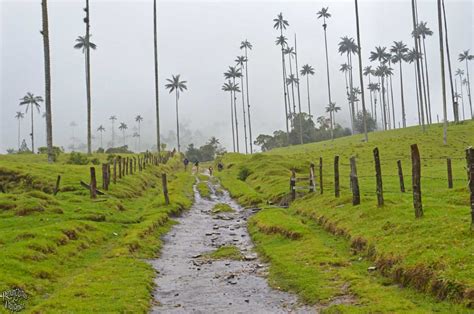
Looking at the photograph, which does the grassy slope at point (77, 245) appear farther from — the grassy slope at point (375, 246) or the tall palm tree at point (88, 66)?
the tall palm tree at point (88, 66)

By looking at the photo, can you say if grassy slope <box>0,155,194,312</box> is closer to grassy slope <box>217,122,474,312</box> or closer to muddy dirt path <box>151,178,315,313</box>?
muddy dirt path <box>151,178,315,313</box>

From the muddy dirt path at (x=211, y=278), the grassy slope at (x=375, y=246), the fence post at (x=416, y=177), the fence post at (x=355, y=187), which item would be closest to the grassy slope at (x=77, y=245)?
the muddy dirt path at (x=211, y=278)

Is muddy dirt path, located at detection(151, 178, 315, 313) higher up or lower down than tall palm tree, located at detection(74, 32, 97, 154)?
lower down

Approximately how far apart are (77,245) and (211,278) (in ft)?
22.9

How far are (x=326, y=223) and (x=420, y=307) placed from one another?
1263 cm

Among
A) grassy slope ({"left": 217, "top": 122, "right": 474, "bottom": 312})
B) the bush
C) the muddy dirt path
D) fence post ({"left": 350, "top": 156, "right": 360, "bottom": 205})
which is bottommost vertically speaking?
the muddy dirt path

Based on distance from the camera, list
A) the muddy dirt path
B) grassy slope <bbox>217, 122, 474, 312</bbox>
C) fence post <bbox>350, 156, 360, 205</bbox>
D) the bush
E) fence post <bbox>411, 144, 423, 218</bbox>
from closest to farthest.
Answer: grassy slope <bbox>217, 122, 474, 312</bbox>, the muddy dirt path, fence post <bbox>411, 144, 423, 218</bbox>, fence post <bbox>350, 156, 360, 205</bbox>, the bush

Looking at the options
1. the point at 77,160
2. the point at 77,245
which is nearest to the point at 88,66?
the point at 77,160

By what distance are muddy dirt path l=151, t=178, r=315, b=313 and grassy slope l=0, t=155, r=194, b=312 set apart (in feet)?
2.56

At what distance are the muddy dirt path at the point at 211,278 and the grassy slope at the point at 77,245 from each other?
779mm

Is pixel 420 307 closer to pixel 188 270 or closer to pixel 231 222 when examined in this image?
pixel 188 270

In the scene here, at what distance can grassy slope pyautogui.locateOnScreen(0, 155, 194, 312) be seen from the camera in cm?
1454

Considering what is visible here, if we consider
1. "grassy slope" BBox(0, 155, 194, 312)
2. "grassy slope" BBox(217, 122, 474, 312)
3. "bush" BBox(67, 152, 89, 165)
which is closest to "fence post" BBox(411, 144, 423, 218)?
"grassy slope" BBox(217, 122, 474, 312)

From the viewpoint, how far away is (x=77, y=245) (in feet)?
69.6
